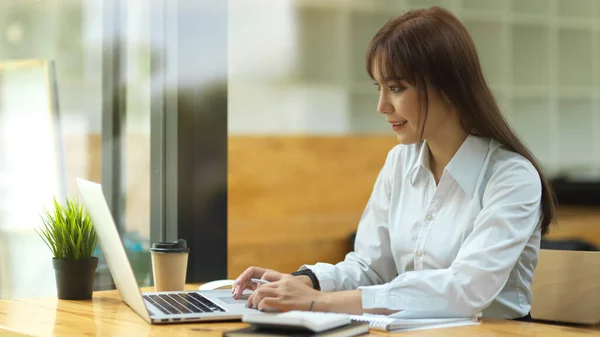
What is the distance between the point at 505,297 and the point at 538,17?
3.76 metres

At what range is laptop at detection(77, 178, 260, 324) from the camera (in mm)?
1660

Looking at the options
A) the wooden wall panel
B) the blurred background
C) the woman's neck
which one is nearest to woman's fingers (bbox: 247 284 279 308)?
the woman's neck

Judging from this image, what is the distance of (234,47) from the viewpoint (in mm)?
3926

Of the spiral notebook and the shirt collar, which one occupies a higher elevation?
the shirt collar

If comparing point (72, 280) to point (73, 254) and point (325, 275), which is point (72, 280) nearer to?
point (73, 254)

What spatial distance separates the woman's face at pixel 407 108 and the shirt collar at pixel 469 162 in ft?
0.26

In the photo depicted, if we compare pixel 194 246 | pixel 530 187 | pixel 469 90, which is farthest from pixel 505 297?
pixel 194 246

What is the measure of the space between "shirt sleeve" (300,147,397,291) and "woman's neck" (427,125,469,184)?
144mm

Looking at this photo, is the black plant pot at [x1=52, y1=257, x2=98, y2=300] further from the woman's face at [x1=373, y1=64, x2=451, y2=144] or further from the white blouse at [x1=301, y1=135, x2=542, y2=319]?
the woman's face at [x1=373, y1=64, x2=451, y2=144]

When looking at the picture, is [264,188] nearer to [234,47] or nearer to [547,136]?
[234,47]

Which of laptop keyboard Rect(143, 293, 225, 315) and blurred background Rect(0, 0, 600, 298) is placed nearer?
laptop keyboard Rect(143, 293, 225, 315)

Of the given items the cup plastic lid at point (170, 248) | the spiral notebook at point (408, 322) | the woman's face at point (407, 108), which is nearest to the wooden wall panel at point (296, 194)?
the cup plastic lid at point (170, 248)

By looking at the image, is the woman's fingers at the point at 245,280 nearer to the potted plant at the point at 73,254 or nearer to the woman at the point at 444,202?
the woman at the point at 444,202

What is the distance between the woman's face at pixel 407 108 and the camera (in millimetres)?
1942
